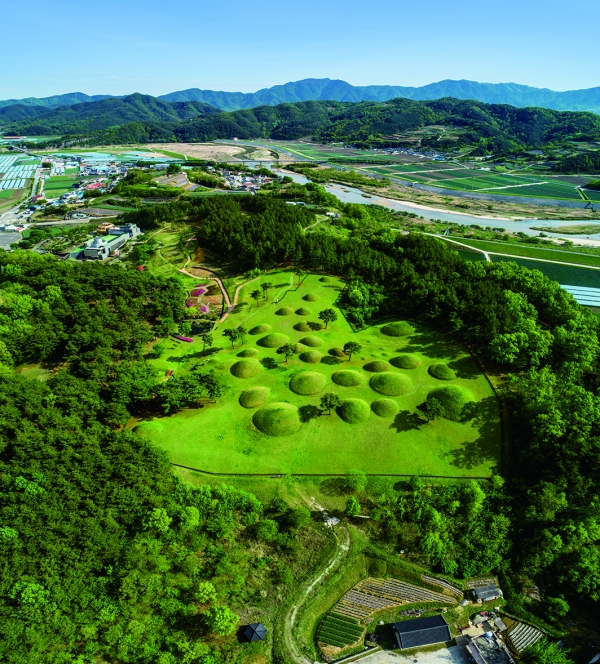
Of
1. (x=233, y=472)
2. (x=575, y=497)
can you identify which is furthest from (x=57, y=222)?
(x=575, y=497)

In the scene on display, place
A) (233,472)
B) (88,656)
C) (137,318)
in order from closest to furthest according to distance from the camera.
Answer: (88,656) → (233,472) → (137,318)

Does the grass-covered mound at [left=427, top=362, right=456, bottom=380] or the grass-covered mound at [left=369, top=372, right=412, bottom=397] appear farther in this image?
the grass-covered mound at [left=427, top=362, right=456, bottom=380]

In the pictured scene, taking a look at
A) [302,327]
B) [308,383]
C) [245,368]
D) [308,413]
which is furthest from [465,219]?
[308,413]

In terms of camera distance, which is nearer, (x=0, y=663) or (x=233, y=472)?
(x=0, y=663)

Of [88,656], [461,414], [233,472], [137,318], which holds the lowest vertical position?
[88,656]

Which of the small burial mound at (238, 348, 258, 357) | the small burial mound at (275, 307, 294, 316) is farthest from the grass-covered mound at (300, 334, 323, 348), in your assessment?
the small burial mound at (275, 307, 294, 316)

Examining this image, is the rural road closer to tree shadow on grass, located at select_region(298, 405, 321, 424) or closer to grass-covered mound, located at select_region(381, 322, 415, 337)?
tree shadow on grass, located at select_region(298, 405, 321, 424)

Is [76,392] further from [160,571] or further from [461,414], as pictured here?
[461,414]

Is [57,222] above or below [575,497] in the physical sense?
above
